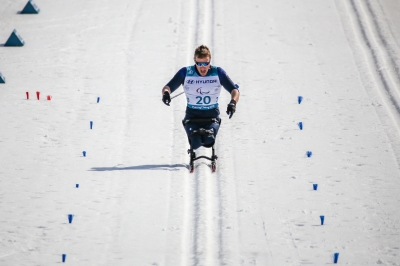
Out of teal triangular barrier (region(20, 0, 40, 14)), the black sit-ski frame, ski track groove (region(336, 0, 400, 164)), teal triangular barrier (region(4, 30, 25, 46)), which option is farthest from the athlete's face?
teal triangular barrier (region(20, 0, 40, 14))

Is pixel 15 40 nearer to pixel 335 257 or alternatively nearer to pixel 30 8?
pixel 30 8

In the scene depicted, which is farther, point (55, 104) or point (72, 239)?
point (55, 104)

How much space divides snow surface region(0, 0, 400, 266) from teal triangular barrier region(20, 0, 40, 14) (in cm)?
17

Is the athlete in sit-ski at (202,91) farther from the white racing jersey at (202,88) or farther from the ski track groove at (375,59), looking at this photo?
the ski track groove at (375,59)

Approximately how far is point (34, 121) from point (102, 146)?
1.60 metres

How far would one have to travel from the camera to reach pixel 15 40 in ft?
53.8

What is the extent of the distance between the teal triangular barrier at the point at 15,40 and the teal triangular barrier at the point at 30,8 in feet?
6.94

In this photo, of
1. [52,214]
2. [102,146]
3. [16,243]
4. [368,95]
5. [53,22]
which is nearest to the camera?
[16,243]

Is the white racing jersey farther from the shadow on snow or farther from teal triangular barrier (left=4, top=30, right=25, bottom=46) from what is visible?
teal triangular barrier (left=4, top=30, right=25, bottom=46)

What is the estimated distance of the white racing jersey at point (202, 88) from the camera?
1112 centimetres

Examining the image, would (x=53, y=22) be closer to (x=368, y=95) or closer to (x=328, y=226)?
(x=368, y=95)

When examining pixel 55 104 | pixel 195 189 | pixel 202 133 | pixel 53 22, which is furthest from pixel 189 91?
pixel 53 22

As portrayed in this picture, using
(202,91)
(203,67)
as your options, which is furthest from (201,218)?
(203,67)

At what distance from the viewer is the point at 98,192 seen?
10367mm
